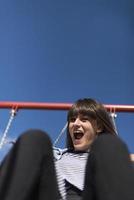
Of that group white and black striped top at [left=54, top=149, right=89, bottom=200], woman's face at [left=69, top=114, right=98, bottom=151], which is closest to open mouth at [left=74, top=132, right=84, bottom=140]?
woman's face at [left=69, top=114, right=98, bottom=151]

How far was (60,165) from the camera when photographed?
1.26 meters

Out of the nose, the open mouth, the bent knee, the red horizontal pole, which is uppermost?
the red horizontal pole

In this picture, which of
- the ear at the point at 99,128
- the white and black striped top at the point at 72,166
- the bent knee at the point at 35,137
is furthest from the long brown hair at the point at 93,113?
the bent knee at the point at 35,137

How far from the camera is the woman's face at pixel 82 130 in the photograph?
146 cm

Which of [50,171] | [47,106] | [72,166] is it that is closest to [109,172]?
[50,171]

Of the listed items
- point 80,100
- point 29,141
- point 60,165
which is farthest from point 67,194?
point 80,100

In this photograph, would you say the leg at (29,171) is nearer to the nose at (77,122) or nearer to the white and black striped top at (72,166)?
the white and black striped top at (72,166)

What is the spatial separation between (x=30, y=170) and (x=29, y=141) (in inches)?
2.6

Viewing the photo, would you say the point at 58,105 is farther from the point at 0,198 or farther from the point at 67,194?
the point at 0,198

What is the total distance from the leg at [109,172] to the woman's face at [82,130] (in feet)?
2.07

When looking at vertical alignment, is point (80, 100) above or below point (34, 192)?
above

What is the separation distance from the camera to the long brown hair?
4.74 feet

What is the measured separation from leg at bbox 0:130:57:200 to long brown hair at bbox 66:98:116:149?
612 millimetres

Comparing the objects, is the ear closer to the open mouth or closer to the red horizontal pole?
Answer: the open mouth
